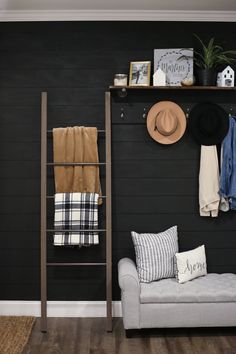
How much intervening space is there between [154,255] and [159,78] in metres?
1.60

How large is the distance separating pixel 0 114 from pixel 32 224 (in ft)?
3.56

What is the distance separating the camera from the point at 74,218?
4.91 m

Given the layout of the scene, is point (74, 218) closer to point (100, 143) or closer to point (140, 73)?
point (100, 143)

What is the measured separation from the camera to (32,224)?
16.8 feet

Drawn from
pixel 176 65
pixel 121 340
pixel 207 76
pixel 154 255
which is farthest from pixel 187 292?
pixel 176 65

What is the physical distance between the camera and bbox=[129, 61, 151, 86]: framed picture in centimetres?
495

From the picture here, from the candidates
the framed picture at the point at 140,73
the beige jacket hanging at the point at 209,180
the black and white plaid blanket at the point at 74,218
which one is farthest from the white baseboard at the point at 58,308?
the framed picture at the point at 140,73

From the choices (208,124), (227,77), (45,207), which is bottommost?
(45,207)

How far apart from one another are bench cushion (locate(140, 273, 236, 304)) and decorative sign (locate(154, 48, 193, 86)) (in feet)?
5.97

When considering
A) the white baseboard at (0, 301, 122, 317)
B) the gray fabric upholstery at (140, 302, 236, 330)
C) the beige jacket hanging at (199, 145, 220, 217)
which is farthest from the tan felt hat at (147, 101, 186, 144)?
the white baseboard at (0, 301, 122, 317)

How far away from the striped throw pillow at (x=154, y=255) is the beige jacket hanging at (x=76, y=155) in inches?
25.8

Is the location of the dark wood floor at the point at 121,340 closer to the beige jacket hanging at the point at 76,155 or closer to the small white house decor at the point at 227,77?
the beige jacket hanging at the point at 76,155

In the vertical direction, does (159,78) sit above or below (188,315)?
above

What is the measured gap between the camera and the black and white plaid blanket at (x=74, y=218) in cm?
489
